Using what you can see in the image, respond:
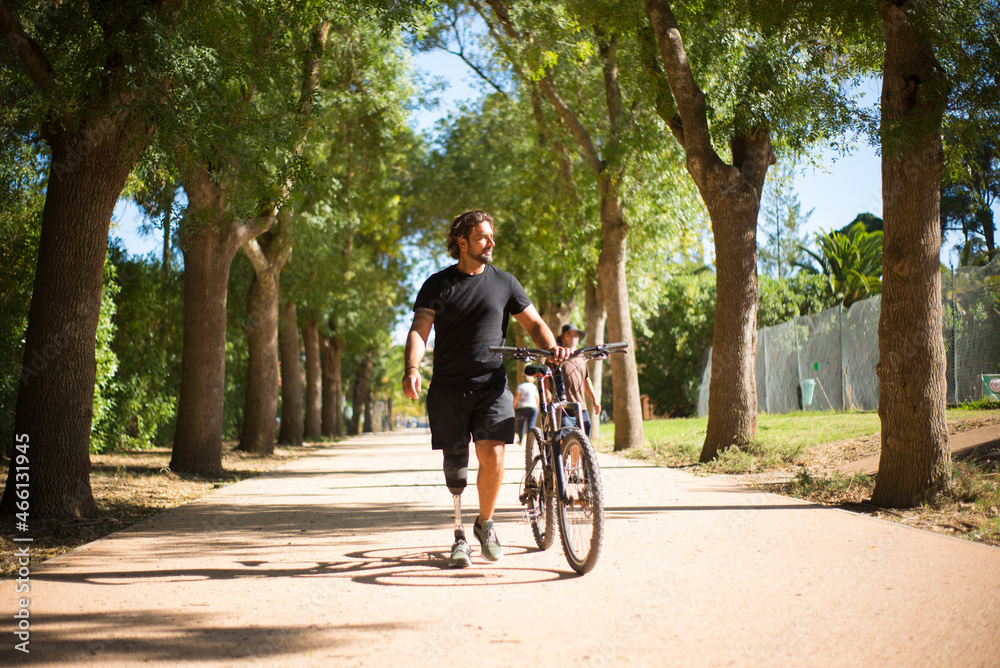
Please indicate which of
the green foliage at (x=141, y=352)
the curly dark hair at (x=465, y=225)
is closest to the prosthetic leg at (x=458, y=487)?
the curly dark hair at (x=465, y=225)

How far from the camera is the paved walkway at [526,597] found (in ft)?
11.9

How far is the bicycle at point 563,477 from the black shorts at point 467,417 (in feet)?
0.96

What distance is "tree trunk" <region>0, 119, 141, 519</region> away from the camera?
25.0 ft

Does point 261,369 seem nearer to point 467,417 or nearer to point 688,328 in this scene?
point 467,417

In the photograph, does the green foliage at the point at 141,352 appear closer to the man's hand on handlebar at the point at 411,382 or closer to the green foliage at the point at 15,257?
the green foliage at the point at 15,257

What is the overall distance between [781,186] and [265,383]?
1159 cm

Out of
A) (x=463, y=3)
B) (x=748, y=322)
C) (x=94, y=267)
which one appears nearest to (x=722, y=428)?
(x=748, y=322)

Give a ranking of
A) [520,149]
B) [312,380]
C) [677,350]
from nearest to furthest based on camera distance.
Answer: [520,149] → [312,380] → [677,350]

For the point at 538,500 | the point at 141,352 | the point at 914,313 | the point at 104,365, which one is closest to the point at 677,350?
the point at 141,352

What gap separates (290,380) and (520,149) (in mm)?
9006

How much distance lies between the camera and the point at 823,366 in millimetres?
22312

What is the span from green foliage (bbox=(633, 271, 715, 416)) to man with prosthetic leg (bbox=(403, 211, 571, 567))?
119ft

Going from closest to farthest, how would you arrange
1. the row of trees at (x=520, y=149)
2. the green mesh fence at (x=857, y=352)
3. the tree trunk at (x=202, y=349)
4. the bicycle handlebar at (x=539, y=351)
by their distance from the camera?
the bicycle handlebar at (x=539, y=351)
the row of trees at (x=520, y=149)
the tree trunk at (x=202, y=349)
the green mesh fence at (x=857, y=352)

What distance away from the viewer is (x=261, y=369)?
1833cm
